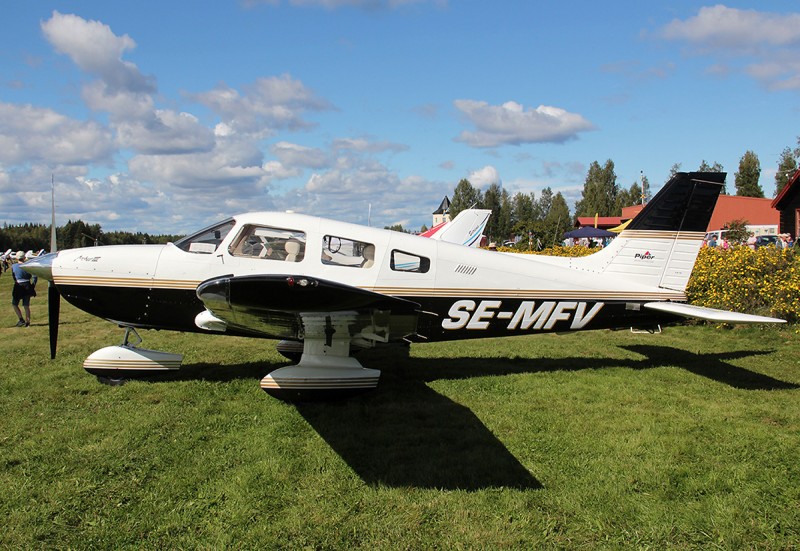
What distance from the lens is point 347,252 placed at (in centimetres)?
608

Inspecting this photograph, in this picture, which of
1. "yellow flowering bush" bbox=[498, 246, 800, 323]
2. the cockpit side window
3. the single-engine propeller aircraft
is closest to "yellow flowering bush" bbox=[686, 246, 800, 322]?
"yellow flowering bush" bbox=[498, 246, 800, 323]

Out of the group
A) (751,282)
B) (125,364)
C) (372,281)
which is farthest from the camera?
(751,282)

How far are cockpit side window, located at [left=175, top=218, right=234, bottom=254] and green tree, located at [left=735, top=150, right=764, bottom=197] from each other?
88493mm

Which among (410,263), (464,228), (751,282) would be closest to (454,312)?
(410,263)

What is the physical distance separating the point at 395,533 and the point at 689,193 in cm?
629

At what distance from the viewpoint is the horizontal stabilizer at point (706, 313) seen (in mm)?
5676

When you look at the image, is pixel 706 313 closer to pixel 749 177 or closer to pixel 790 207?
pixel 790 207

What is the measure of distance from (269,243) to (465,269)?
2.51 m

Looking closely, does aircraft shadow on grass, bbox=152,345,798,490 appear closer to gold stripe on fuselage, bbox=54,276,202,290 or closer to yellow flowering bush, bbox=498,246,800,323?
gold stripe on fuselage, bbox=54,276,202,290

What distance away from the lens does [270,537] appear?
333cm

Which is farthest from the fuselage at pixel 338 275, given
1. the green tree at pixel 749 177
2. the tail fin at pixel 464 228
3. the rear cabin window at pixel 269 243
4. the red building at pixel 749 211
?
the green tree at pixel 749 177

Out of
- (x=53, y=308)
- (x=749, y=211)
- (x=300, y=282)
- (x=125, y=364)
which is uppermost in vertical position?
(x=749, y=211)

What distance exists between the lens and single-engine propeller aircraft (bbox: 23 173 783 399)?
18.8 feet

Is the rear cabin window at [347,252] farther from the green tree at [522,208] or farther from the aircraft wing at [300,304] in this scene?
the green tree at [522,208]
